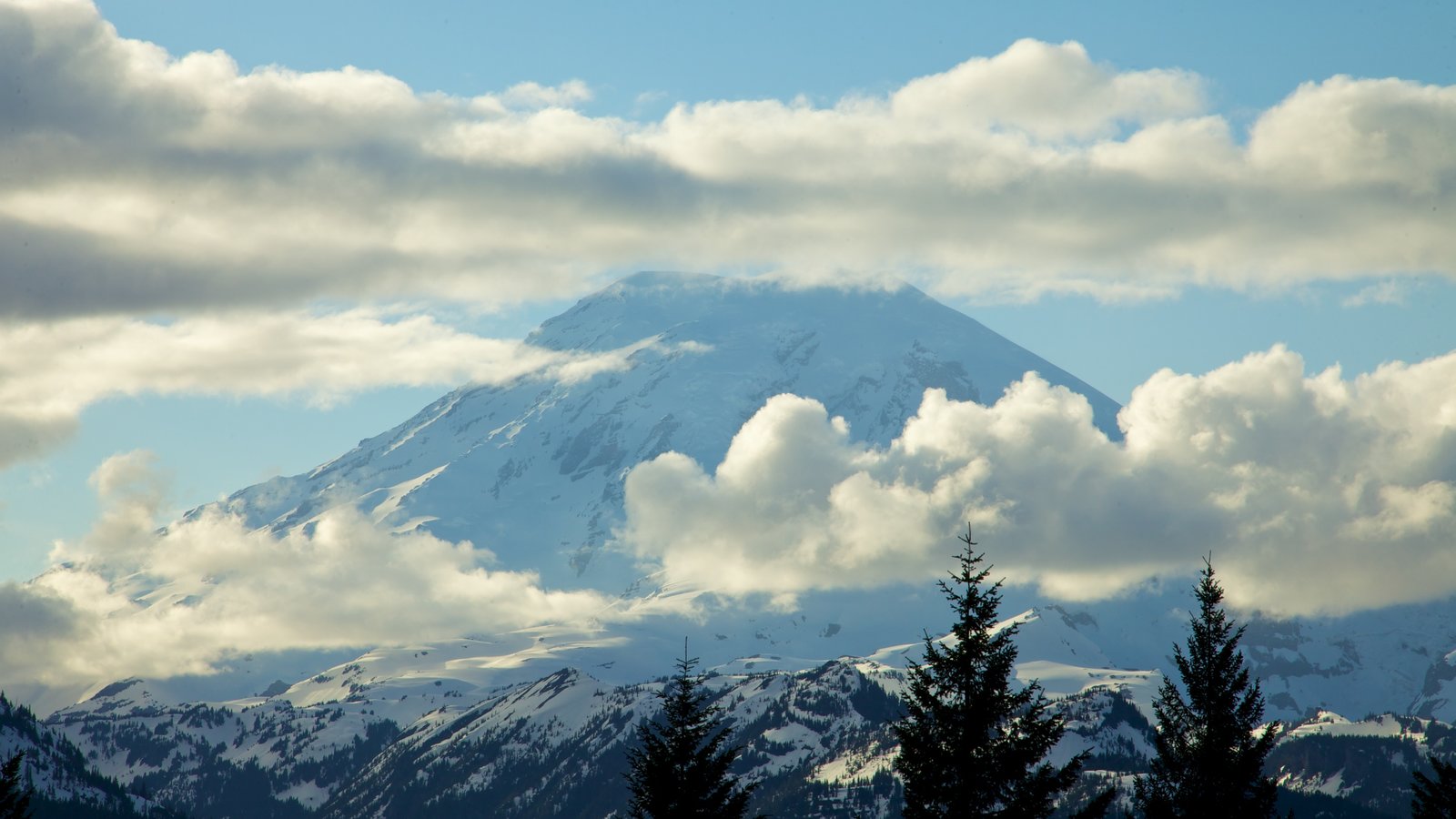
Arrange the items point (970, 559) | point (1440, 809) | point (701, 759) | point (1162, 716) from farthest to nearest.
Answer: point (1440, 809)
point (1162, 716)
point (701, 759)
point (970, 559)

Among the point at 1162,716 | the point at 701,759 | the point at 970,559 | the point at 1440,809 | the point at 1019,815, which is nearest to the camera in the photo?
the point at 1019,815

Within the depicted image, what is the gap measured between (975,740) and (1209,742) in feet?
40.8

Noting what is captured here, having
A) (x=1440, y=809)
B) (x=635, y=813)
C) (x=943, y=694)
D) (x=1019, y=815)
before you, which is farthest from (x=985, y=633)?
(x=1440, y=809)

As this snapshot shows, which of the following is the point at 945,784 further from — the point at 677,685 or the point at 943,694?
the point at 677,685

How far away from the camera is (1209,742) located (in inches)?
2156

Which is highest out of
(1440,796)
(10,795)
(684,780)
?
(684,780)

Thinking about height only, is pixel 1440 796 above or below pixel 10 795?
below

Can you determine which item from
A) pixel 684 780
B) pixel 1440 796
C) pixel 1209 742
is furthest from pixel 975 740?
pixel 1440 796

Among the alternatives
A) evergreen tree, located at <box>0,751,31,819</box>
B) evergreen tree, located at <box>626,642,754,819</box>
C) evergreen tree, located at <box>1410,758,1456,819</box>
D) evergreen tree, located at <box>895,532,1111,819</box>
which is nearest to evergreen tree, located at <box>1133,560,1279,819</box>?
evergreen tree, located at <box>895,532,1111,819</box>

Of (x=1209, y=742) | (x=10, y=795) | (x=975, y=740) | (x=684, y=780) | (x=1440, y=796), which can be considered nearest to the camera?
(x=975, y=740)

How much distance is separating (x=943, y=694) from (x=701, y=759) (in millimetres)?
9298

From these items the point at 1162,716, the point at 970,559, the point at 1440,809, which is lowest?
the point at 1440,809

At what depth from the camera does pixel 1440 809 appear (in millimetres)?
70562

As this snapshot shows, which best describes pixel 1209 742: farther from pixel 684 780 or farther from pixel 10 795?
pixel 10 795
